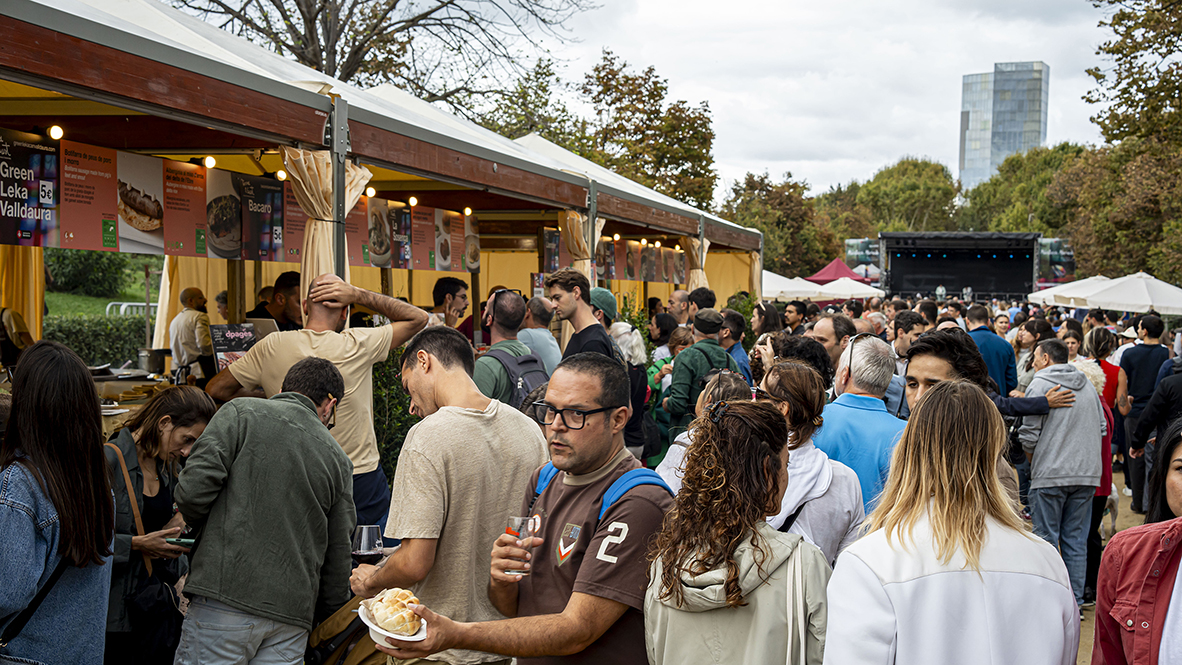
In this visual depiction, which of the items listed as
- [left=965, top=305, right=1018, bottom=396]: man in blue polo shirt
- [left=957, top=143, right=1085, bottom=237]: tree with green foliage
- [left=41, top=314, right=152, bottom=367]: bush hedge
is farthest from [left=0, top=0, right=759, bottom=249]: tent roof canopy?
[left=957, top=143, right=1085, bottom=237]: tree with green foliage

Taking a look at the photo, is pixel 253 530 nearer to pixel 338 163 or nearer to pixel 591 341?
pixel 591 341

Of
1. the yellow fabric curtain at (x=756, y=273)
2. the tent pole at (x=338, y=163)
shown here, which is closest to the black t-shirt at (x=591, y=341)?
the tent pole at (x=338, y=163)

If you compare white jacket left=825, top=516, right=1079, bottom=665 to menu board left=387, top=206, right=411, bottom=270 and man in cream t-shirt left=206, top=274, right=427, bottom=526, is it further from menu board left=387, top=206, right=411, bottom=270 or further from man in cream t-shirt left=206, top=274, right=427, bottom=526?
menu board left=387, top=206, right=411, bottom=270

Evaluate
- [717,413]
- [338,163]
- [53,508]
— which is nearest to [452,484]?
[717,413]

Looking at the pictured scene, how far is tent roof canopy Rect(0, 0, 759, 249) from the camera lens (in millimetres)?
3719

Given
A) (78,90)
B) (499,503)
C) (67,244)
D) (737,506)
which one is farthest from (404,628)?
(67,244)

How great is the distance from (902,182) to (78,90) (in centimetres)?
8610

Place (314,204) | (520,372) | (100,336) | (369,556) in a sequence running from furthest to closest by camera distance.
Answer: (100,336)
(314,204)
(520,372)
(369,556)

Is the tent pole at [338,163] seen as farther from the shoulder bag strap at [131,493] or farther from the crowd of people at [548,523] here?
the shoulder bag strap at [131,493]

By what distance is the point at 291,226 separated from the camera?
727 cm

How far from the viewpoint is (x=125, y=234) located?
5500mm

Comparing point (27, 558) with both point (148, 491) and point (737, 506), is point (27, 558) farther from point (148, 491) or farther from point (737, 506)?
point (737, 506)

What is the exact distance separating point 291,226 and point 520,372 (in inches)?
129

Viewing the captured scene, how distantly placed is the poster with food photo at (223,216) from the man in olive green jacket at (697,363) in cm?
353
